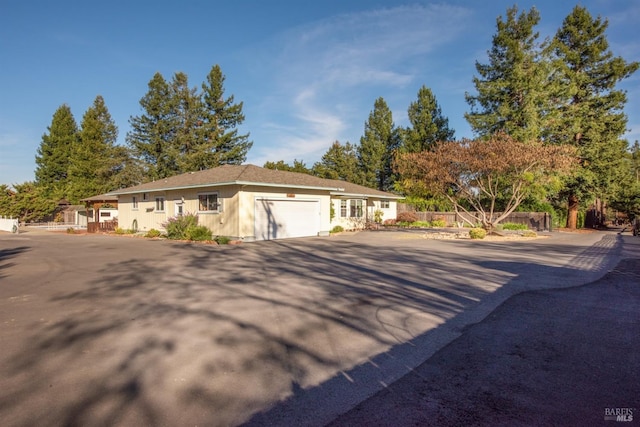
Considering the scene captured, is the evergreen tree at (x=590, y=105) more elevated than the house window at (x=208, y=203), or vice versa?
the evergreen tree at (x=590, y=105)

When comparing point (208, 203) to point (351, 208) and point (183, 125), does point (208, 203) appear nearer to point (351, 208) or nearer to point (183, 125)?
point (351, 208)

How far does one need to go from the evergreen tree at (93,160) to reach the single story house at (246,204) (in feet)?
70.2

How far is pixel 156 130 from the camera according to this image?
42.6m

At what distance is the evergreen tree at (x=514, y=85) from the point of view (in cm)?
2747

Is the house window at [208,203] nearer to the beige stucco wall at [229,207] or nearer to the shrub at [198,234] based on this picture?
the beige stucco wall at [229,207]

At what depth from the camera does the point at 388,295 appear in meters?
7.03

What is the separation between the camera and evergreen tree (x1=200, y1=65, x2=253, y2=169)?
135 feet

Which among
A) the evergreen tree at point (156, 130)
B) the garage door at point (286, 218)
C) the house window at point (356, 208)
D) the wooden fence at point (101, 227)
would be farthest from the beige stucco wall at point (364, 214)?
the evergreen tree at point (156, 130)

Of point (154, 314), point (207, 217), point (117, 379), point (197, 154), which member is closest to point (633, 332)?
point (117, 379)

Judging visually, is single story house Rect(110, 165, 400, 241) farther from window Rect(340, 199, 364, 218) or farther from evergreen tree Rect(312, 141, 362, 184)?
evergreen tree Rect(312, 141, 362, 184)

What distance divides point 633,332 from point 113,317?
746 centimetres

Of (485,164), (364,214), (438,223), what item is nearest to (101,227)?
(364,214)

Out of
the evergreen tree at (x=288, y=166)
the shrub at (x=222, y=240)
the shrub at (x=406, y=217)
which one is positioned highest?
the evergreen tree at (x=288, y=166)

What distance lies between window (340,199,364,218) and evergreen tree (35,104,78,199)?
4295 centimetres
